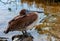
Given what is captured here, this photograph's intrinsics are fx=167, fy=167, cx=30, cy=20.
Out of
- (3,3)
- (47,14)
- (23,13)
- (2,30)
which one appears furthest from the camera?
(3,3)

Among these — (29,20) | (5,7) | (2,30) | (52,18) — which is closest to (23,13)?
(29,20)

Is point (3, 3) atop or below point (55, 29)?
atop

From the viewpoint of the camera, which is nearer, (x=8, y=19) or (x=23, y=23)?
(x=23, y=23)

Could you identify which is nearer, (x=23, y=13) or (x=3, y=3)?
(x=23, y=13)

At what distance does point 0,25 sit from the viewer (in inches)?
80.7

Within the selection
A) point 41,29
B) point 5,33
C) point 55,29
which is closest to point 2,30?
point 5,33

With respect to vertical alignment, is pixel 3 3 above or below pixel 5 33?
above

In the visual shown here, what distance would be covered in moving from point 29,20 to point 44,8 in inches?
37.4

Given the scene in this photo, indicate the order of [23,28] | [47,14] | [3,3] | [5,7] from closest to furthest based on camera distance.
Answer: [23,28], [47,14], [5,7], [3,3]

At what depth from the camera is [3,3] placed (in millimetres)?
2953

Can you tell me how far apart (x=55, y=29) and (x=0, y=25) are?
676 millimetres

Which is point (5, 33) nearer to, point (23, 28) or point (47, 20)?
point (23, 28)

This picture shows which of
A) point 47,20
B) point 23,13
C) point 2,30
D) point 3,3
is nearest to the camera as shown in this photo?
point 2,30

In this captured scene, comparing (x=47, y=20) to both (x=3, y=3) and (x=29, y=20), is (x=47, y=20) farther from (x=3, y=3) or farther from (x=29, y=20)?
(x=3, y=3)
